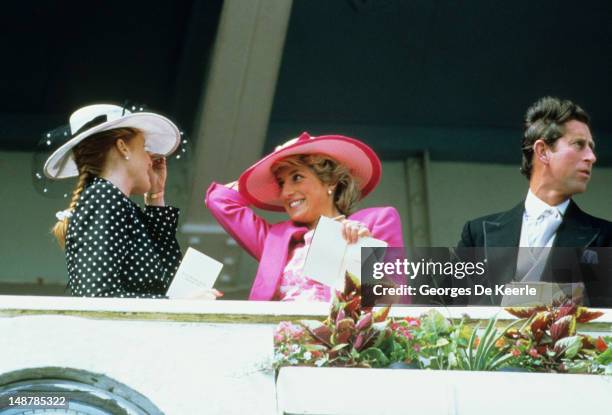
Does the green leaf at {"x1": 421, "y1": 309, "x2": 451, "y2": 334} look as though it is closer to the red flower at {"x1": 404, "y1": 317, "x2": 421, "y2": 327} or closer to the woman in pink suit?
the red flower at {"x1": 404, "y1": 317, "x2": 421, "y2": 327}

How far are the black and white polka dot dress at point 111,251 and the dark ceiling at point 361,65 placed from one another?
219 centimetres

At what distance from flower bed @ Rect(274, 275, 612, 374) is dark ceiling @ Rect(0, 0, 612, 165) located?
277 cm

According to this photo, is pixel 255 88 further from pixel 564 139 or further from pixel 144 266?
pixel 144 266

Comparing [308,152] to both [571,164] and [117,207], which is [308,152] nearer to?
[117,207]

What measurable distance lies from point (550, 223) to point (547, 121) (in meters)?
0.38

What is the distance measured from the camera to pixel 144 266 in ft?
13.2

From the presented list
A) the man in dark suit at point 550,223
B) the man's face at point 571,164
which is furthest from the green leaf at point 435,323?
the man's face at point 571,164

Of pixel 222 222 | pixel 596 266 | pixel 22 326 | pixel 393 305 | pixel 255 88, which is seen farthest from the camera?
pixel 255 88

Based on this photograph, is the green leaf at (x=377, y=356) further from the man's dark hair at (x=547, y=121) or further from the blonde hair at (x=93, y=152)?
the man's dark hair at (x=547, y=121)

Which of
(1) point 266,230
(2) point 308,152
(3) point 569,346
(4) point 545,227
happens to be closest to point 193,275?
(1) point 266,230

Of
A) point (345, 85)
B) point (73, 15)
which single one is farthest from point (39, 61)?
point (345, 85)

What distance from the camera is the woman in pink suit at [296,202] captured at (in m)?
4.21

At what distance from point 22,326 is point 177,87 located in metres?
2.96

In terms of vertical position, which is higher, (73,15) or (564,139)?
(73,15)
